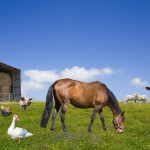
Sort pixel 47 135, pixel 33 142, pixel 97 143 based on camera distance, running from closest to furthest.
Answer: pixel 97 143 → pixel 33 142 → pixel 47 135

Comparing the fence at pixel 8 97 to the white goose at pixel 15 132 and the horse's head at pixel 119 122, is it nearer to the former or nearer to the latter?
the horse's head at pixel 119 122

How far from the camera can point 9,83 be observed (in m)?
42.8

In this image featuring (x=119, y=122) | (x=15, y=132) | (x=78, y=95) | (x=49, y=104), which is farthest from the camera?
(x=119, y=122)

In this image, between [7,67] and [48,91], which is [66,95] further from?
[7,67]

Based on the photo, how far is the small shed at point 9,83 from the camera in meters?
41.7

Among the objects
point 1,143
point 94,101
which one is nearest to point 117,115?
point 94,101

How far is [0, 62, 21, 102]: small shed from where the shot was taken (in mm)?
41688

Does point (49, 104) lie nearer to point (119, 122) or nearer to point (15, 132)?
point (15, 132)

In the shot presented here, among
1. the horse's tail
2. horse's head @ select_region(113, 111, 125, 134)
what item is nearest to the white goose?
the horse's tail

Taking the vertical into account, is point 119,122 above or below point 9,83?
below

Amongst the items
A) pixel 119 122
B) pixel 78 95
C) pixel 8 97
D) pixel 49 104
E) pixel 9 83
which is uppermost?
pixel 9 83

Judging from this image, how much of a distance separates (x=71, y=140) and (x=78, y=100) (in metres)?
1.99

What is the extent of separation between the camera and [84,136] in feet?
31.3

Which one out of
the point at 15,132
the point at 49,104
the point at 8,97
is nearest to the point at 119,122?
the point at 49,104
